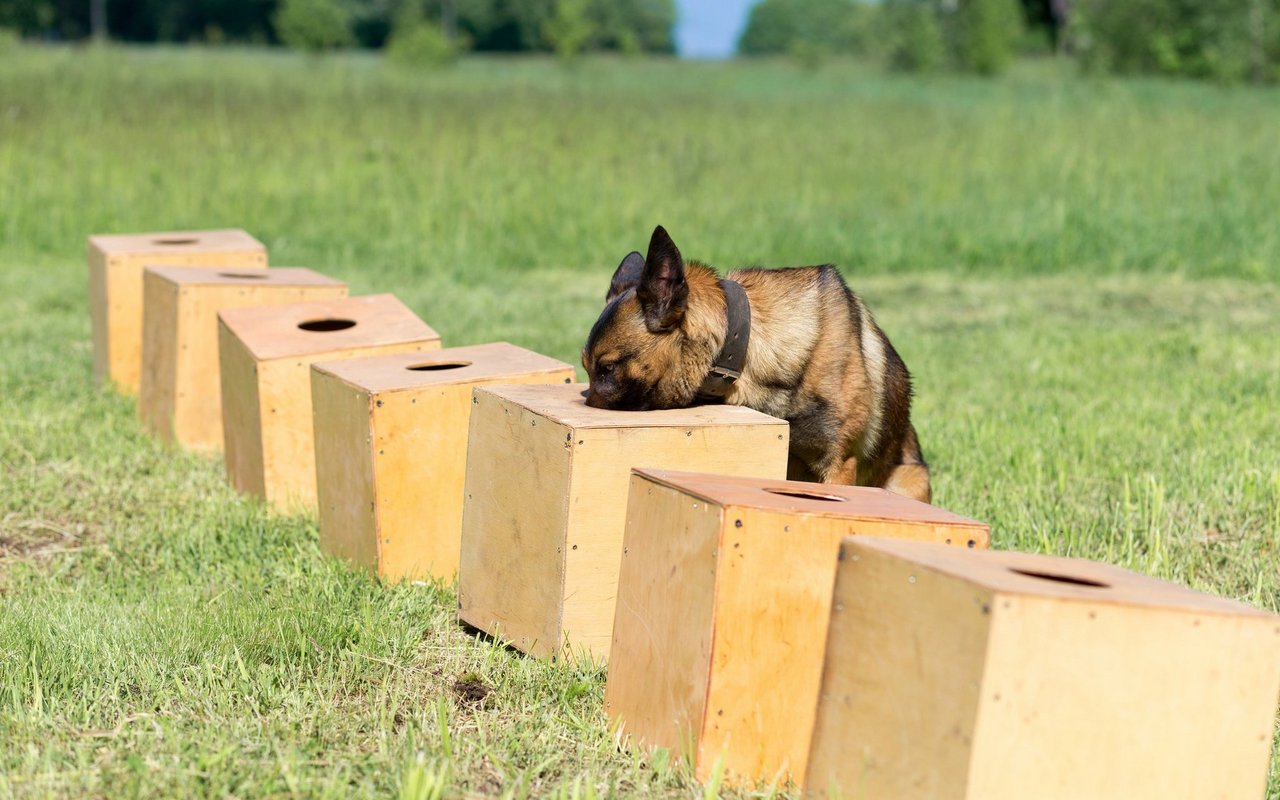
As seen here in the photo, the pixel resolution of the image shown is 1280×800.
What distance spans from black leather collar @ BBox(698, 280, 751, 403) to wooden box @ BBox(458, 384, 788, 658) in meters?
0.14

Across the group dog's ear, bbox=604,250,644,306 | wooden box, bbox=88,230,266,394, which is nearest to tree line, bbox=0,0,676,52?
wooden box, bbox=88,230,266,394

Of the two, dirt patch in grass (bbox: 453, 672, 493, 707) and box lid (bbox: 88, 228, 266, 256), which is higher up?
box lid (bbox: 88, 228, 266, 256)

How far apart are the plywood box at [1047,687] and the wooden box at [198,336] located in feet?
12.5

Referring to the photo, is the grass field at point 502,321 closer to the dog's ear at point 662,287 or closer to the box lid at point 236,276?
the box lid at point 236,276

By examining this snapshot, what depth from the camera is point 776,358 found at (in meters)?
3.98

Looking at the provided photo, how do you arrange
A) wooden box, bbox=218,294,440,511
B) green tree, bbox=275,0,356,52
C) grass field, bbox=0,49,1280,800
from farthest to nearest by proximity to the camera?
green tree, bbox=275,0,356,52, wooden box, bbox=218,294,440,511, grass field, bbox=0,49,1280,800

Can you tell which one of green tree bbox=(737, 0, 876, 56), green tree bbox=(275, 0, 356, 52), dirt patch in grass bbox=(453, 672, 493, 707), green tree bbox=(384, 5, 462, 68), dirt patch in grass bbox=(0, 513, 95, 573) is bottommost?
dirt patch in grass bbox=(0, 513, 95, 573)

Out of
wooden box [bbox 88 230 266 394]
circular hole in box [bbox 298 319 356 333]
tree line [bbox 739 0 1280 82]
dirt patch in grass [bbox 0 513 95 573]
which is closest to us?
dirt patch in grass [bbox 0 513 95 573]

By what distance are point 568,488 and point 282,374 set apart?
1.84m

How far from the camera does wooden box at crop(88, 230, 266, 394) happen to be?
6570mm

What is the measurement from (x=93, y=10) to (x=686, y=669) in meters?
74.9

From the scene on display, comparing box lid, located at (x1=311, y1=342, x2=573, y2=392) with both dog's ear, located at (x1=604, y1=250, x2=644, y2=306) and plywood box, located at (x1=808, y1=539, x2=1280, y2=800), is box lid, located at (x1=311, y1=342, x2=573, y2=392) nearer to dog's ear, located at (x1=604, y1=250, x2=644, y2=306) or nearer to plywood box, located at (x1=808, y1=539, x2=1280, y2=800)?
dog's ear, located at (x1=604, y1=250, x2=644, y2=306)

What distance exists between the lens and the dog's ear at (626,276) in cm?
409

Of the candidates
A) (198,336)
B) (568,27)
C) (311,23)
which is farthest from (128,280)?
(311,23)
